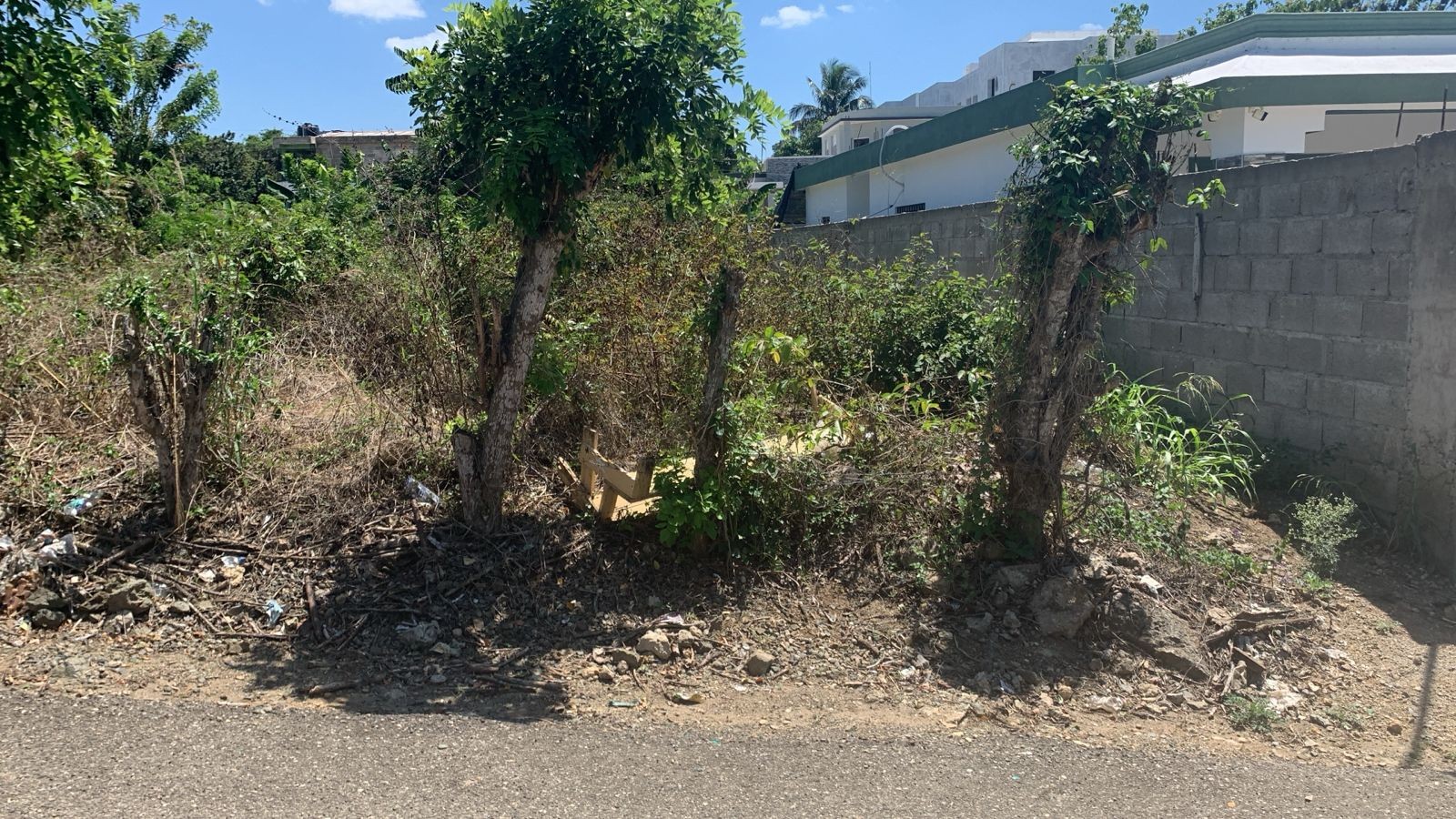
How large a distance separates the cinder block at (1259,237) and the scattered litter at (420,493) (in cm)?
542

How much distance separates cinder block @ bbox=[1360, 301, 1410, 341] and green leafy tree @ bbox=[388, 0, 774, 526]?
362 cm

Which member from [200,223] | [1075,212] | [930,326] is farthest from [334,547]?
[200,223]

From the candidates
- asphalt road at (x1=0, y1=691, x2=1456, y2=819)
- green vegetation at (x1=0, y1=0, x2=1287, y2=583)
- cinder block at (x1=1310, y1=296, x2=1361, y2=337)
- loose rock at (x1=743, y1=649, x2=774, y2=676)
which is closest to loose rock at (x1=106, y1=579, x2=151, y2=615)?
green vegetation at (x1=0, y1=0, x2=1287, y2=583)

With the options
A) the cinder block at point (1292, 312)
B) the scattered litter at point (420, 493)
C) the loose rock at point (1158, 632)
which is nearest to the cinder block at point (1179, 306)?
the cinder block at point (1292, 312)

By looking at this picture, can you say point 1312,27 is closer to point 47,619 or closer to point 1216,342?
point 1216,342

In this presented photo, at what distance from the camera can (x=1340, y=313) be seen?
20.1ft

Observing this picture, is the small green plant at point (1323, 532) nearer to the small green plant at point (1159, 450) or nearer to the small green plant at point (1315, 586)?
the small green plant at point (1315, 586)

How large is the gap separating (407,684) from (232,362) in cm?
245

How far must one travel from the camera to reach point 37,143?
18.7ft

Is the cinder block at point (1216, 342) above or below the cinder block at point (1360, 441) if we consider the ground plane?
above

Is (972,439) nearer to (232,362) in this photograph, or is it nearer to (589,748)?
(589,748)

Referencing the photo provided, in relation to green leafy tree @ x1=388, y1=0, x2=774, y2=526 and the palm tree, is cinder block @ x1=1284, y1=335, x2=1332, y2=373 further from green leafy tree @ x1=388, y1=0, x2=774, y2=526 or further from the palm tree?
the palm tree

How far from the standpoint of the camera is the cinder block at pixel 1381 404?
5.72 meters

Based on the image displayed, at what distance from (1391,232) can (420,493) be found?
5558 mm
